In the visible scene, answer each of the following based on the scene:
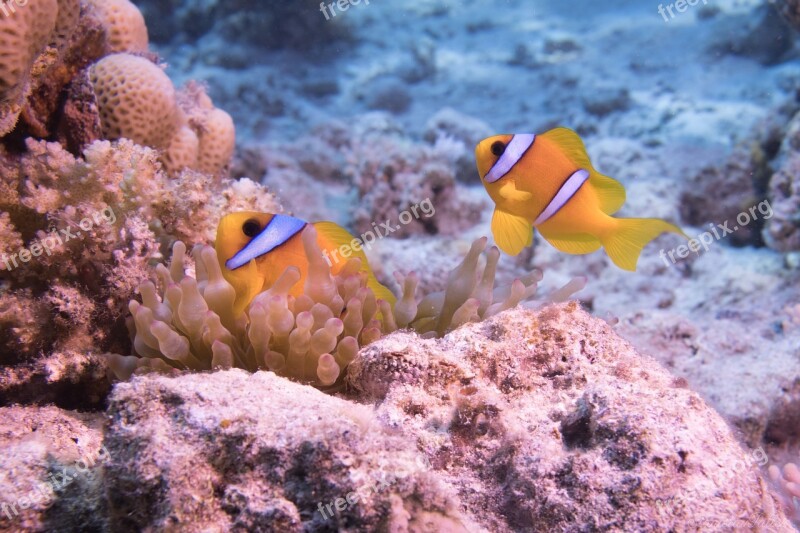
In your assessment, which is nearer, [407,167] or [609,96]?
[407,167]

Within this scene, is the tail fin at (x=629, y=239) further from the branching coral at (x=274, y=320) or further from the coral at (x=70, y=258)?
the coral at (x=70, y=258)

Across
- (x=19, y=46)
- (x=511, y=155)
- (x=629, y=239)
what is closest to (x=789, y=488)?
(x=629, y=239)

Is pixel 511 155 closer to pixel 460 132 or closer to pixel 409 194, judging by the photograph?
pixel 409 194

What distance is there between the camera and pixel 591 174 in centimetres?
277

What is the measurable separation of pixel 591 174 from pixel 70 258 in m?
2.74

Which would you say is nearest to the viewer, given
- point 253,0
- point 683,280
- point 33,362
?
point 33,362

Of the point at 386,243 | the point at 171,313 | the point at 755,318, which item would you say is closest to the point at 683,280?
the point at 755,318

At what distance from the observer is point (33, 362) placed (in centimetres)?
250

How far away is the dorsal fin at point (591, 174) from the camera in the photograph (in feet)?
9.00

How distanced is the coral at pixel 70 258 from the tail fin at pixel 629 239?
7.62 ft

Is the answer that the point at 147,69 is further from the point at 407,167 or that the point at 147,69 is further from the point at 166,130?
the point at 407,167

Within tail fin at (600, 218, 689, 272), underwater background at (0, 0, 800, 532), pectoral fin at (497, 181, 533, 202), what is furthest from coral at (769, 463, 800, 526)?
pectoral fin at (497, 181, 533, 202)

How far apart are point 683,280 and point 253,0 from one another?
44.7ft

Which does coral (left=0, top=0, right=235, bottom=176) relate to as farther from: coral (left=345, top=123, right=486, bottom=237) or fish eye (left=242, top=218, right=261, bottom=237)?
coral (left=345, top=123, right=486, bottom=237)
